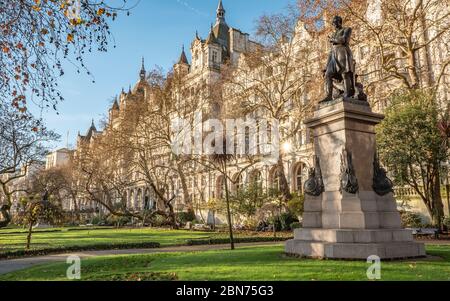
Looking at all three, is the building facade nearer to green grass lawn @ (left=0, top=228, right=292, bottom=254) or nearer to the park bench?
the park bench

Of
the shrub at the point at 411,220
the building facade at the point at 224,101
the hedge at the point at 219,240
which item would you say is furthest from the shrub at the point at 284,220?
the shrub at the point at 411,220

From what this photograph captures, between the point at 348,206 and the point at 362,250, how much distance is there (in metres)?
1.32

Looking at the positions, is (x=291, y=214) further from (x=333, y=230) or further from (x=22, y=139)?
(x=22, y=139)

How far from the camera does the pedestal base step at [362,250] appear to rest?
906cm

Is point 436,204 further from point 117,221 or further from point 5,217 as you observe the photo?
point 117,221

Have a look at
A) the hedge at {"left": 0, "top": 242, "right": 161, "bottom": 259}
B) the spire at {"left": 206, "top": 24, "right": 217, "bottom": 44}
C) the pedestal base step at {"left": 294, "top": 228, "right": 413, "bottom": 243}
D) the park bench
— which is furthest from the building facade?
the pedestal base step at {"left": 294, "top": 228, "right": 413, "bottom": 243}

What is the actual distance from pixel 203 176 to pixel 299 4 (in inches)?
1274

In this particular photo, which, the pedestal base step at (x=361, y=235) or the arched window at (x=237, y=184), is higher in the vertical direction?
the arched window at (x=237, y=184)

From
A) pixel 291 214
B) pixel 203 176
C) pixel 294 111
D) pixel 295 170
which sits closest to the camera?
pixel 291 214

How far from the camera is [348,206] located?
1002 centimetres

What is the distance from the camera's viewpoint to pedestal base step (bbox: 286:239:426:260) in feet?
29.7

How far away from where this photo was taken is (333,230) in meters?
9.77

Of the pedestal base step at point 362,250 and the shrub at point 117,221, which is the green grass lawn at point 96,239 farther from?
the shrub at point 117,221
